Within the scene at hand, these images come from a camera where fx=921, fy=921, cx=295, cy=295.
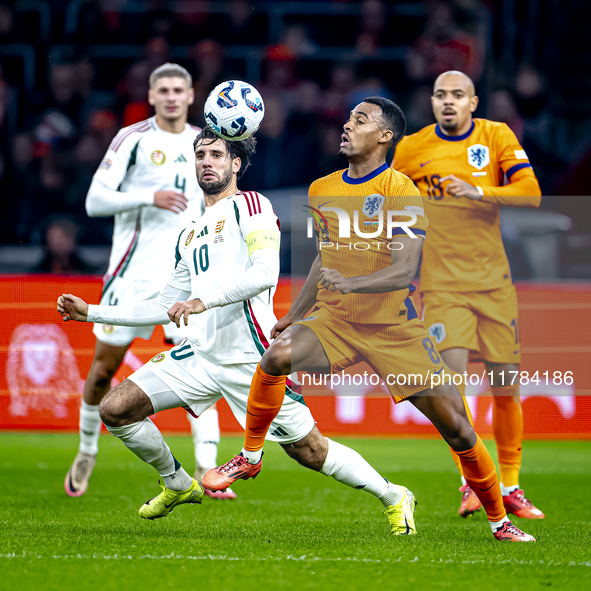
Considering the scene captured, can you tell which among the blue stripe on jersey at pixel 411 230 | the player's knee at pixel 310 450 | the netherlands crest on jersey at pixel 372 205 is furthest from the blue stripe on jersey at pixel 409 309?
the player's knee at pixel 310 450

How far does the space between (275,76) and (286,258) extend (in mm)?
3102

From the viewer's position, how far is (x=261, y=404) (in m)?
4.16

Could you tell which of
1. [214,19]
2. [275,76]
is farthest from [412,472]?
[214,19]

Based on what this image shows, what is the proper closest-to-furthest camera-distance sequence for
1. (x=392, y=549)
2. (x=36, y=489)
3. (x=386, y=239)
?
(x=392, y=549) → (x=386, y=239) → (x=36, y=489)

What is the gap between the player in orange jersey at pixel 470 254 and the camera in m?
5.30

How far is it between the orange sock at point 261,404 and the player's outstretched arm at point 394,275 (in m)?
0.49

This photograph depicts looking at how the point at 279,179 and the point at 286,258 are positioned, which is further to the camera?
the point at 279,179

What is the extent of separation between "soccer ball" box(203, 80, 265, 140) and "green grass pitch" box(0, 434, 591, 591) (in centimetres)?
201

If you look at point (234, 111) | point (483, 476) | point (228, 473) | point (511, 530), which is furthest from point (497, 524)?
point (234, 111)

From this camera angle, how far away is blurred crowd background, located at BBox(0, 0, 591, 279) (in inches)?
418

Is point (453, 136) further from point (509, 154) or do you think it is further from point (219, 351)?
point (219, 351)

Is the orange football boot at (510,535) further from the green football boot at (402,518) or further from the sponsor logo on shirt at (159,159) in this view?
the sponsor logo on shirt at (159,159)

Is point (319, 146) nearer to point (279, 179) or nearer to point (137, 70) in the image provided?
point (279, 179)

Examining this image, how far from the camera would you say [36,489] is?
19.5 ft
